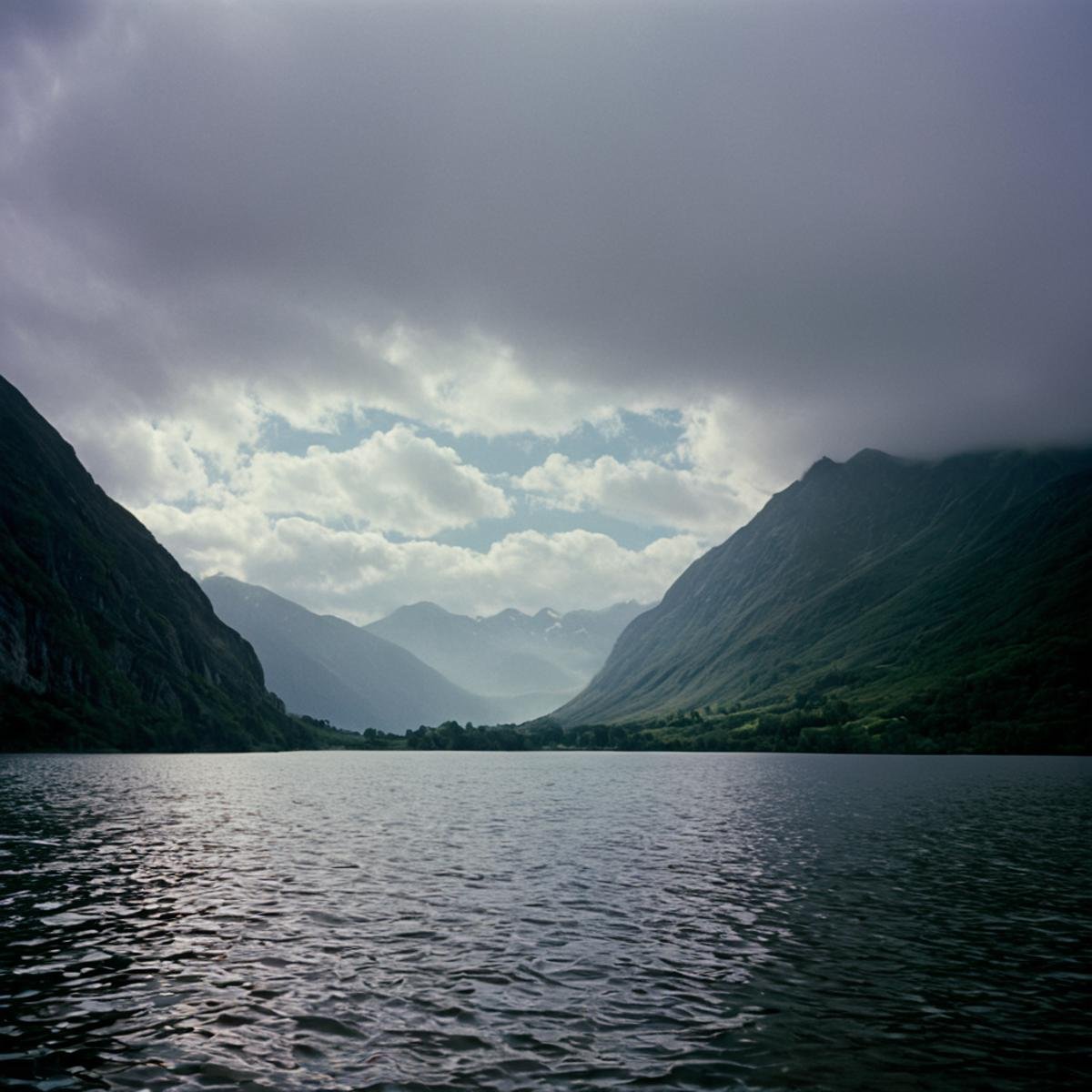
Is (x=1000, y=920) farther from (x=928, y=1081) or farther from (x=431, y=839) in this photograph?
(x=431, y=839)

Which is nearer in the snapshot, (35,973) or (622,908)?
(35,973)

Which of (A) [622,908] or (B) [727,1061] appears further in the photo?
(A) [622,908]

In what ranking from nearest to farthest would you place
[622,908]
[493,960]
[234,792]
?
[493,960], [622,908], [234,792]

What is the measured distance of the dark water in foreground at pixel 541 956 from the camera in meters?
20.6

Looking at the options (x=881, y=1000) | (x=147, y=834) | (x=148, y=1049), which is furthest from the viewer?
(x=147, y=834)

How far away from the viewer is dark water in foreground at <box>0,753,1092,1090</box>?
2064 centimetres

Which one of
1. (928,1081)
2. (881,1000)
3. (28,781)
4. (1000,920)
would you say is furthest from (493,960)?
(28,781)

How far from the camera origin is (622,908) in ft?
128

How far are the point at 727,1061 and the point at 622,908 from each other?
1873 centimetres

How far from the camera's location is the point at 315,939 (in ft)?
108

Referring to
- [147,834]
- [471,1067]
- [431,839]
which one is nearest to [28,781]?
[147,834]

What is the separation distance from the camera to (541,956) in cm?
3047

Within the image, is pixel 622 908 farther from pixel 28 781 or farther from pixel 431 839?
pixel 28 781

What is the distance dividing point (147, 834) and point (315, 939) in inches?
1502
